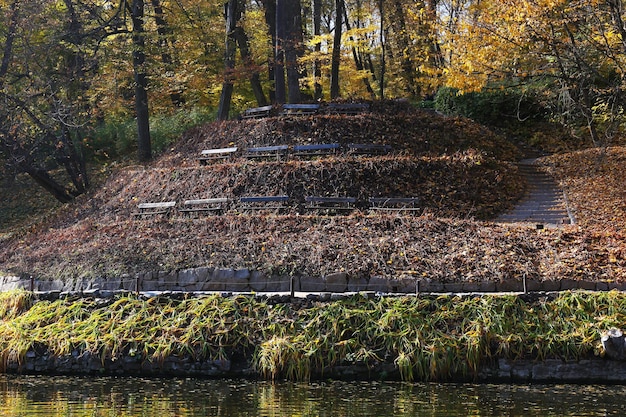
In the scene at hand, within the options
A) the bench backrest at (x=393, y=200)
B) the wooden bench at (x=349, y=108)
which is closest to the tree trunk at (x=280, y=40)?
the wooden bench at (x=349, y=108)

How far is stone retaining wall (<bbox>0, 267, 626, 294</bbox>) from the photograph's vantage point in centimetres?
1122

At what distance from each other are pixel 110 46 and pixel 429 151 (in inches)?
391

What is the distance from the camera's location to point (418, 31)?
28.1 metres

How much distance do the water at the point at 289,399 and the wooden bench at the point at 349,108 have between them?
1159 cm

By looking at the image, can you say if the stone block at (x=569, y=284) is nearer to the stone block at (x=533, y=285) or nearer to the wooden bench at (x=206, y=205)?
the stone block at (x=533, y=285)

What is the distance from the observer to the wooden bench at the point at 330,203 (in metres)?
15.4

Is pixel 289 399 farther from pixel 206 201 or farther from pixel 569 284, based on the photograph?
pixel 206 201

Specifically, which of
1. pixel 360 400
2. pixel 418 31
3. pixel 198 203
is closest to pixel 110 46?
pixel 198 203

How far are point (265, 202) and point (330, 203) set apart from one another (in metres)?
1.42

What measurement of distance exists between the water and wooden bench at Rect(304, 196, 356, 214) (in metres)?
6.46

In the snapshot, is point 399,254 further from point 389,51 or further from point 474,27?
point 389,51

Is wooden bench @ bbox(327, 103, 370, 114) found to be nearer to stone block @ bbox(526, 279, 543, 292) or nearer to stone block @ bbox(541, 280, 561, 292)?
stone block @ bbox(526, 279, 543, 292)

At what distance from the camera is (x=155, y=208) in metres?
16.9

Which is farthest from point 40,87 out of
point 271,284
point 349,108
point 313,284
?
point 313,284
